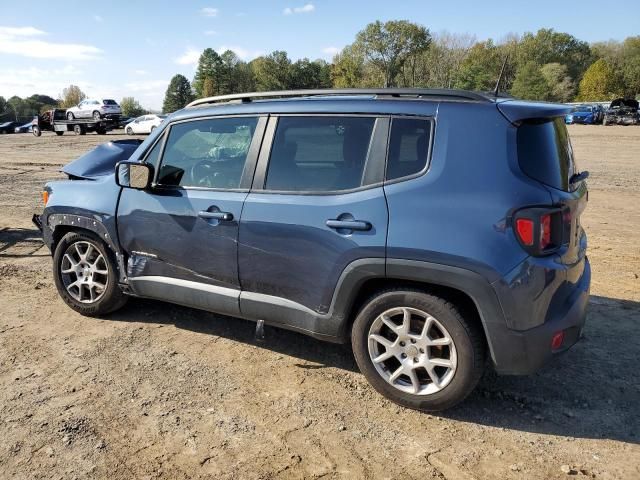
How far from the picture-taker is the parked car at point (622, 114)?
40.3m

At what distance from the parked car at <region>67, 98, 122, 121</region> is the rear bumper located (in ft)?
124

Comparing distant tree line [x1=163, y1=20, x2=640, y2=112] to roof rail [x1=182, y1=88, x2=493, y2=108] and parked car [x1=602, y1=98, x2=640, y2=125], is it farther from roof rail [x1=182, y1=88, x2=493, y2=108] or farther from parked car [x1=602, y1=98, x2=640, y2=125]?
roof rail [x1=182, y1=88, x2=493, y2=108]

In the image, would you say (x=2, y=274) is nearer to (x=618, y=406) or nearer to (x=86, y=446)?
(x=86, y=446)

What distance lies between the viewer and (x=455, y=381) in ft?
9.87

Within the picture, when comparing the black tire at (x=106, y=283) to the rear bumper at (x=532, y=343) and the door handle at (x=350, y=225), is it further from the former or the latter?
the rear bumper at (x=532, y=343)

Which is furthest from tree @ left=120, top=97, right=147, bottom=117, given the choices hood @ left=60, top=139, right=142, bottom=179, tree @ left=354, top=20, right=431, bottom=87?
hood @ left=60, top=139, right=142, bottom=179

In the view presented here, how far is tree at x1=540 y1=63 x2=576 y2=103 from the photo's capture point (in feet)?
251

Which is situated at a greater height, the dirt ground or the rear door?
the rear door

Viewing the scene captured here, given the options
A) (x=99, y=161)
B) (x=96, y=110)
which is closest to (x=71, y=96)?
(x=96, y=110)

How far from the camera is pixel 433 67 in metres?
90.4

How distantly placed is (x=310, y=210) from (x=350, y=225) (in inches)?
12.0

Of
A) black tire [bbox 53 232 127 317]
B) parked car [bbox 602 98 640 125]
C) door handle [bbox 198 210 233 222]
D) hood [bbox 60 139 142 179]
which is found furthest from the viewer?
parked car [bbox 602 98 640 125]

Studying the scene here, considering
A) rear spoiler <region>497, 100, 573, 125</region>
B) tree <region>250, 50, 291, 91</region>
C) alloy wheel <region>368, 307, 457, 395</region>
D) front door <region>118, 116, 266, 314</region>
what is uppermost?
tree <region>250, 50, 291, 91</region>

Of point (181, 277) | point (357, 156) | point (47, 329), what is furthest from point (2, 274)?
point (357, 156)
